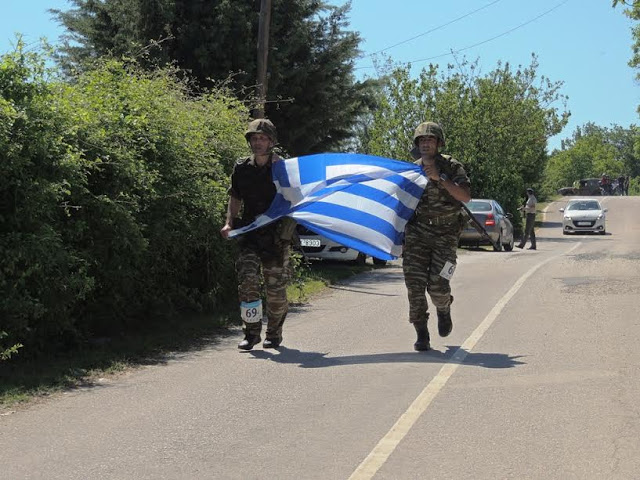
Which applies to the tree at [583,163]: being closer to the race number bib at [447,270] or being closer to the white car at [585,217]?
the white car at [585,217]

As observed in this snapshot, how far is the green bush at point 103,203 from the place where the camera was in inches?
271

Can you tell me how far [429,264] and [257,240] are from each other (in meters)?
1.66

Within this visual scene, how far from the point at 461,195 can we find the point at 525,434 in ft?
8.97

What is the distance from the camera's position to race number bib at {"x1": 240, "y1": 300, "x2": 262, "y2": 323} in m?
8.00

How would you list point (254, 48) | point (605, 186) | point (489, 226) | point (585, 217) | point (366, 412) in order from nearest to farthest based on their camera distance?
point (366, 412) → point (254, 48) → point (489, 226) → point (585, 217) → point (605, 186)

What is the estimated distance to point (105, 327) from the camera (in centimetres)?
911

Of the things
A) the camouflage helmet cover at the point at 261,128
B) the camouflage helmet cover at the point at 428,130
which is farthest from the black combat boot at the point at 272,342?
the camouflage helmet cover at the point at 428,130

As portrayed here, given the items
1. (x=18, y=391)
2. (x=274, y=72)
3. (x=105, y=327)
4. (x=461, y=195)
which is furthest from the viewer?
(x=274, y=72)

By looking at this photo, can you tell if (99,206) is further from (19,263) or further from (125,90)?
(125,90)

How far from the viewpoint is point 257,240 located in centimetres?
800

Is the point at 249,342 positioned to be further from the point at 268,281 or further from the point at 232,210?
the point at 232,210

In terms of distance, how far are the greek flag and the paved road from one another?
116cm

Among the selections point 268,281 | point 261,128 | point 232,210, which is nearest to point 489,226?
point 268,281

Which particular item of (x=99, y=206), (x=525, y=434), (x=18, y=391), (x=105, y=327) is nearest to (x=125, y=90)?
(x=99, y=206)
